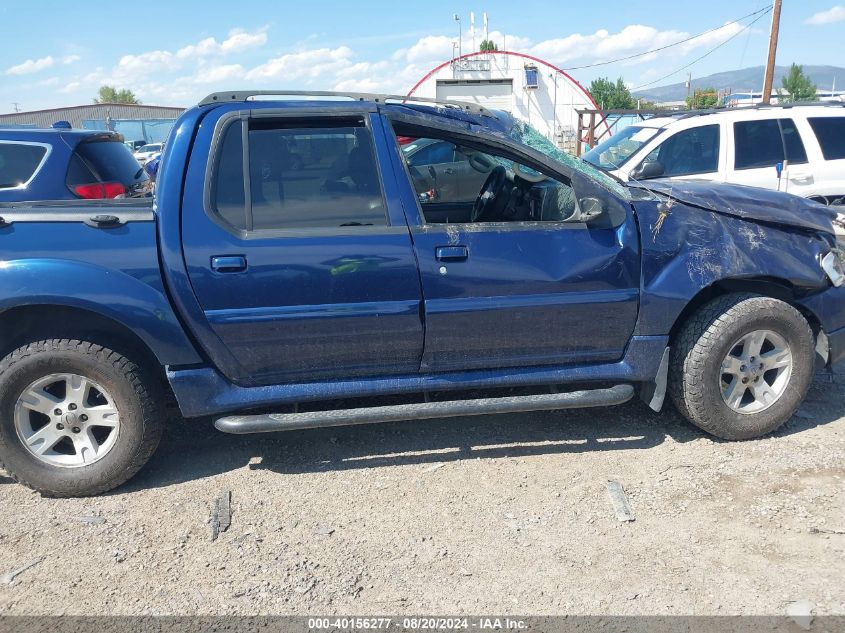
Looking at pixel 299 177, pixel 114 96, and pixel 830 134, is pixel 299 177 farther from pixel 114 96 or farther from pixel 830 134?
pixel 114 96

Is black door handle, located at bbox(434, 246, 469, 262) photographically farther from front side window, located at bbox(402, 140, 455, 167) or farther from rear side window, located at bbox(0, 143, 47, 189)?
rear side window, located at bbox(0, 143, 47, 189)

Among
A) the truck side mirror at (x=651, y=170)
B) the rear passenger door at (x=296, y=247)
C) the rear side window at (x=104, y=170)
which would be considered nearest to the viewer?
the rear passenger door at (x=296, y=247)

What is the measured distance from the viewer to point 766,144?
7.52m

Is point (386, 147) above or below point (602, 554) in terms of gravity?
above

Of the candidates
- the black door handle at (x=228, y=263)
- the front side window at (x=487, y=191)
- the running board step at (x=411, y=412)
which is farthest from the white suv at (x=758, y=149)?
the black door handle at (x=228, y=263)

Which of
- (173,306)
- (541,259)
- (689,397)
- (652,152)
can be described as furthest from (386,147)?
(652,152)

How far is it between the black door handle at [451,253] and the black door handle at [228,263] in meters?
0.93

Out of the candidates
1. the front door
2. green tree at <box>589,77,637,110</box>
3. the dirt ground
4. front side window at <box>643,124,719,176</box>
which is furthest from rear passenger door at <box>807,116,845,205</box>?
green tree at <box>589,77,637,110</box>

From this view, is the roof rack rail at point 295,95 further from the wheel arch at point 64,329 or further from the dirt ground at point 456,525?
the dirt ground at point 456,525

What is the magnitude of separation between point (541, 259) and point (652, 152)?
483 centimetres

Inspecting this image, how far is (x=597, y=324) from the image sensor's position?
11.5 feet

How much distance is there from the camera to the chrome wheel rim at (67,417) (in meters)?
3.26

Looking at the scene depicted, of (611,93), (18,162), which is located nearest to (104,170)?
(18,162)

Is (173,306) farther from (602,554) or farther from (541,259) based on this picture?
(602,554)
